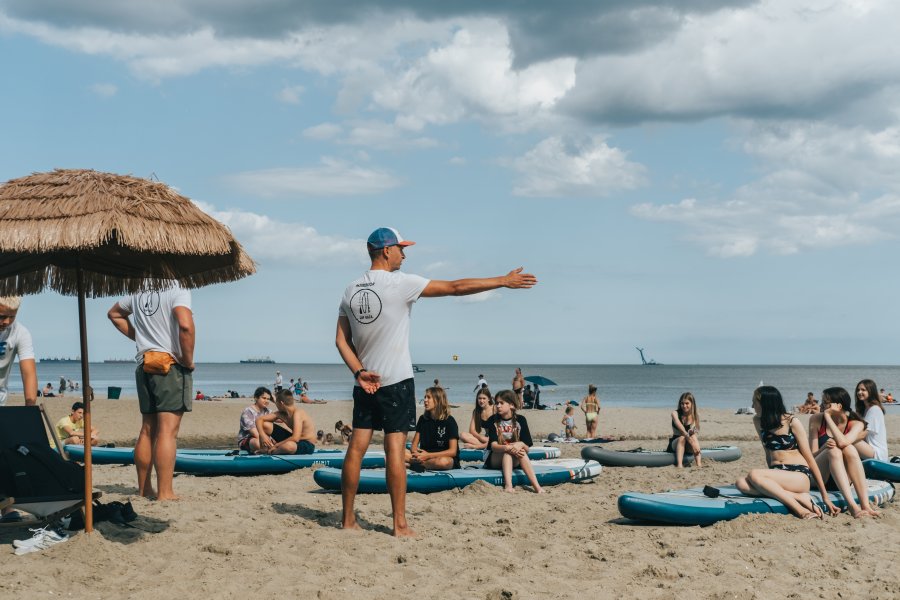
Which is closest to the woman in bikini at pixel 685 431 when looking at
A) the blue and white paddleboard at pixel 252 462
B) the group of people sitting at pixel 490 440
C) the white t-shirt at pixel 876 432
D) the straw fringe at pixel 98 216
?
the white t-shirt at pixel 876 432

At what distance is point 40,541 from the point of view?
5.10 m

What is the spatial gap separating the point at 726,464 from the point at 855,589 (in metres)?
7.30

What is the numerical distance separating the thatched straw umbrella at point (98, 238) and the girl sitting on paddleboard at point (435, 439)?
344cm

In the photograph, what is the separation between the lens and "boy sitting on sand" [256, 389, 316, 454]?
1084cm

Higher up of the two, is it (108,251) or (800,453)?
(108,251)

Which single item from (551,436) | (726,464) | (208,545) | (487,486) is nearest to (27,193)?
(208,545)

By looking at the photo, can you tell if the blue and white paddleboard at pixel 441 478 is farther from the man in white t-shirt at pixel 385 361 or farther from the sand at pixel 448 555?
the man in white t-shirt at pixel 385 361

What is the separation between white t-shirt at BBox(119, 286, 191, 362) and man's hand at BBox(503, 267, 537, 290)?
2.78 meters

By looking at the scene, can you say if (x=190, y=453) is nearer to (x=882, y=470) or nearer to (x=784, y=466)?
(x=784, y=466)

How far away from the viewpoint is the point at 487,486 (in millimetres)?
8508

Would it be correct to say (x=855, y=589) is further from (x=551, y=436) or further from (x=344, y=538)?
(x=551, y=436)

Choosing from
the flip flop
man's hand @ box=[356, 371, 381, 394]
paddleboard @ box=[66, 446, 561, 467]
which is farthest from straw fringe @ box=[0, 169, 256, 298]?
paddleboard @ box=[66, 446, 561, 467]

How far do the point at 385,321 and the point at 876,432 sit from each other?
6251mm

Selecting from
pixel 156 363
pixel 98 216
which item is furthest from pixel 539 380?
pixel 98 216
